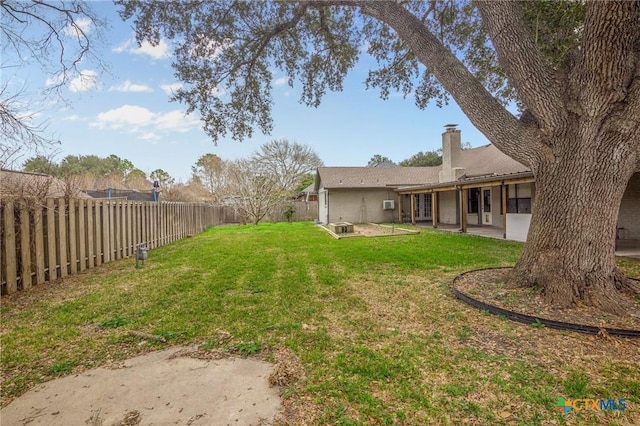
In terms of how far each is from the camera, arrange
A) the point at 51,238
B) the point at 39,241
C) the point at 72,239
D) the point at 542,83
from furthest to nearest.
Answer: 1. the point at 72,239
2. the point at 51,238
3. the point at 39,241
4. the point at 542,83

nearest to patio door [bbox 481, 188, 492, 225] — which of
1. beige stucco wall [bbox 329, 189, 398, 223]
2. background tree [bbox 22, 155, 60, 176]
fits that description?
beige stucco wall [bbox 329, 189, 398, 223]

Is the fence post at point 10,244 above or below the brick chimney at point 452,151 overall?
below

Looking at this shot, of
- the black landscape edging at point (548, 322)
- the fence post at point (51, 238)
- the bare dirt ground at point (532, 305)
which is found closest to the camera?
the black landscape edging at point (548, 322)

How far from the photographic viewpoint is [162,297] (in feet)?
14.6

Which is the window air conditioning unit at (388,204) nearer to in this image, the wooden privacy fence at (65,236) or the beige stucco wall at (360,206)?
the beige stucco wall at (360,206)

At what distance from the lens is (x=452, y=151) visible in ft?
52.5

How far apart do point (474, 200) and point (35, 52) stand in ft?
55.2

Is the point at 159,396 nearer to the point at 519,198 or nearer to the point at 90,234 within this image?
the point at 90,234

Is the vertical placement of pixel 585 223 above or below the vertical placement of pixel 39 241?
above

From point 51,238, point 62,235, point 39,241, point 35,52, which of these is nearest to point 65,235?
point 62,235

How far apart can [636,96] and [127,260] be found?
9509 mm

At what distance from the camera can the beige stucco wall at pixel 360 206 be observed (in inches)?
741

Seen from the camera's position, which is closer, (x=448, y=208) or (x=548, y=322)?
(x=548, y=322)

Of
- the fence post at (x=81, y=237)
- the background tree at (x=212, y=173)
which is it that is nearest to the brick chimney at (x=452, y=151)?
the fence post at (x=81, y=237)
